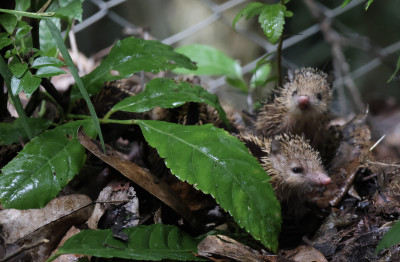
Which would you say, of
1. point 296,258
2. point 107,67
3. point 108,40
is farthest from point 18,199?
point 108,40

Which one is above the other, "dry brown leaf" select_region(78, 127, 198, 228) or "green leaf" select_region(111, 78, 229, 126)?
"green leaf" select_region(111, 78, 229, 126)

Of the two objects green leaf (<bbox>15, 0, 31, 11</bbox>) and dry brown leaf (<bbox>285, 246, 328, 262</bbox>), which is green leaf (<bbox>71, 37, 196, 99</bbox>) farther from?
dry brown leaf (<bbox>285, 246, 328, 262</bbox>)

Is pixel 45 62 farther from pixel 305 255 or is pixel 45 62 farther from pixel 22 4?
pixel 305 255

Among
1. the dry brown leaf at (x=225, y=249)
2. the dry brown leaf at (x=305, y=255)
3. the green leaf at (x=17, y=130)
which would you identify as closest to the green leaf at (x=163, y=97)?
the green leaf at (x=17, y=130)

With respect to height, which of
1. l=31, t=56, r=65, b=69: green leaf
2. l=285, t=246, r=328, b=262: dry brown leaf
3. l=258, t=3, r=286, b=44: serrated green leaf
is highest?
l=258, t=3, r=286, b=44: serrated green leaf

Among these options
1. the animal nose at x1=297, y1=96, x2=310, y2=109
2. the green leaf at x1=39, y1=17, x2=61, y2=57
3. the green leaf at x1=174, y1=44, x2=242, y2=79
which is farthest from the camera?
the green leaf at x1=174, y1=44, x2=242, y2=79

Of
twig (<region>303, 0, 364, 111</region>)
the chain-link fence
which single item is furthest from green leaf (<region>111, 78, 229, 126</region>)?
twig (<region>303, 0, 364, 111</region>)
